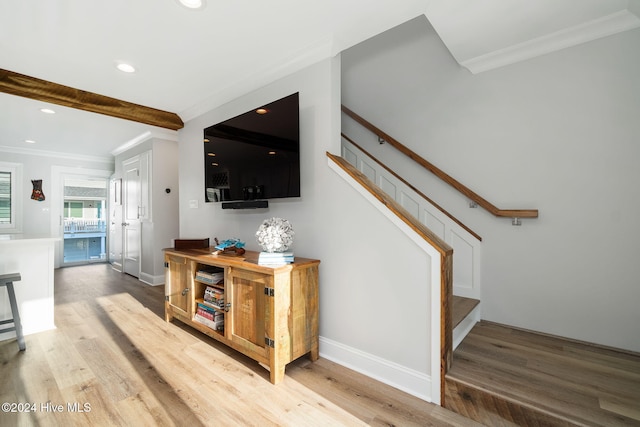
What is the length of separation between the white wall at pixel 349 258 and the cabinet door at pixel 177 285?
32.6 inches

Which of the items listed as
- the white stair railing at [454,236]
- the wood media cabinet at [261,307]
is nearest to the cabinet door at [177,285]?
the wood media cabinet at [261,307]

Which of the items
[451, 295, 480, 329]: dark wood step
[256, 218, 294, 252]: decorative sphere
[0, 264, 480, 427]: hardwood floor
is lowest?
[0, 264, 480, 427]: hardwood floor

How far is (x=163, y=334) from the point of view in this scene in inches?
96.7

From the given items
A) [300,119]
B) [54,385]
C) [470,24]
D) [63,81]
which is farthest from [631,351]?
[63,81]

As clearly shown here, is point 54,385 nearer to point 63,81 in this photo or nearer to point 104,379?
point 104,379

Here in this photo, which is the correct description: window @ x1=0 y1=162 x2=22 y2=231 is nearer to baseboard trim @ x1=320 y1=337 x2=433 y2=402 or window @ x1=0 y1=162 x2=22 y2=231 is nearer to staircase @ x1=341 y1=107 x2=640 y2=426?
baseboard trim @ x1=320 y1=337 x2=433 y2=402

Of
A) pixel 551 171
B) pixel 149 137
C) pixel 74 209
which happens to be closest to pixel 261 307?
pixel 551 171

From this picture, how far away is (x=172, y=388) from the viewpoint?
170 centimetres

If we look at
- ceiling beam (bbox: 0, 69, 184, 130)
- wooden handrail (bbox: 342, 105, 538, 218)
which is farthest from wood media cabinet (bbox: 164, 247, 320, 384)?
ceiling beam (bbox: 0, 69, 184, 130)

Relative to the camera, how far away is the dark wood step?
191 cm

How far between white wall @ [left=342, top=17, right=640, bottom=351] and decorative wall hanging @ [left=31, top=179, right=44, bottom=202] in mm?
6801

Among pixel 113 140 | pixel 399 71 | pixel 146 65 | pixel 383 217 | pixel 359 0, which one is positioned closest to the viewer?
pixel 359 0

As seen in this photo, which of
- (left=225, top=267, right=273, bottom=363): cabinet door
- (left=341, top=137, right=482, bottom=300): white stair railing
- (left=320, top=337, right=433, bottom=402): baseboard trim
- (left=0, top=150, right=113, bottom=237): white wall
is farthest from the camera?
(left=0, top=150, right=113, bottom=237): white wall

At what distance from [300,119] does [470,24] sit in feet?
4.34
